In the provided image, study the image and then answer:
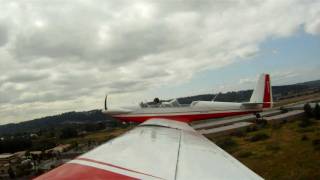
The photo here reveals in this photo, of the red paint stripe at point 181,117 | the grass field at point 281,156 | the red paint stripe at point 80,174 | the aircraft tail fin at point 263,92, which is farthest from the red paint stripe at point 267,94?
the red paint stripe at point 80,174

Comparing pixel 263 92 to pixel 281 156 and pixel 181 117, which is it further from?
pixel 181 117

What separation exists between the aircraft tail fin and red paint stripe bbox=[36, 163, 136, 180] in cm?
2722

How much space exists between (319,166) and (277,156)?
826cm

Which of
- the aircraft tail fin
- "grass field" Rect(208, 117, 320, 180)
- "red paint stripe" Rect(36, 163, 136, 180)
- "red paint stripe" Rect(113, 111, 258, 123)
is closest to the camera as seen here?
"red paint stripe" Rect(36, 163, 136, 180)

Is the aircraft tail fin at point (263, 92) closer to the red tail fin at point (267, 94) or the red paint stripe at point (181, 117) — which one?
the red tail fin at point (267, 94)

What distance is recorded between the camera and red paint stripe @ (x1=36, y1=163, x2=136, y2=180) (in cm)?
288

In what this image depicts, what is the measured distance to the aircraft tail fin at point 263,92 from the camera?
29.2m

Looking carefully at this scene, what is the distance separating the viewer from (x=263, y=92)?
29.2 m

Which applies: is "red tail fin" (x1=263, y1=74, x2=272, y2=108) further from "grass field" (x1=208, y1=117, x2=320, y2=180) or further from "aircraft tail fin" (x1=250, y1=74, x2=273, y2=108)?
A: "grass field" (x1=208, y1=117, x2=320, y2=180)

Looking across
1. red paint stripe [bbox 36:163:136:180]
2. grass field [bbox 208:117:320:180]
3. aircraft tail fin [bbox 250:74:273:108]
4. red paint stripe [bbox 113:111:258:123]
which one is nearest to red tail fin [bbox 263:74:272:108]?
aircraft tail fin [bbox 250:74:273:108]

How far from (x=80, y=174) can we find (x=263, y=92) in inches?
1091

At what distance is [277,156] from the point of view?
103ft

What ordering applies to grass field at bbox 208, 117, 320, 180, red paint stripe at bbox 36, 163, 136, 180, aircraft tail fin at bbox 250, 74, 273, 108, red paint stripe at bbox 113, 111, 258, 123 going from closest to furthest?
red paint stripe at bbox 36, 163, 136, 180
grass field at bbox 208, 117, 320, 180
red paint stripe at bbox 113, 111, 258, 123
aircraft tail fin at bbox 250, 74, 273, 108

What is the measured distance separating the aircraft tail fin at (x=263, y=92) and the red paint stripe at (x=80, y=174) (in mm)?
27220
